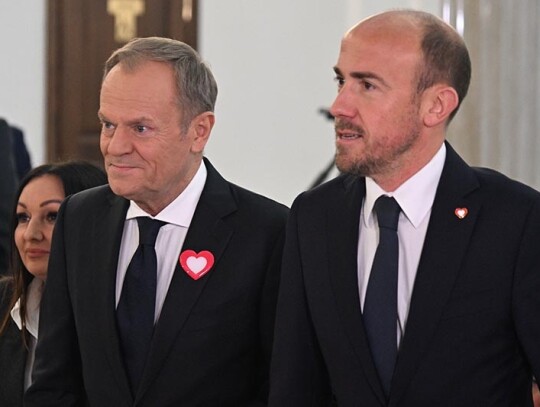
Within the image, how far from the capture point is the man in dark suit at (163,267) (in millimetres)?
2709

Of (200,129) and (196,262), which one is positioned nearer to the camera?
(196,262)

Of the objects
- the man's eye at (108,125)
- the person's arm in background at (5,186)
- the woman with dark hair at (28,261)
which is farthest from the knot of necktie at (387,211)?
the person's arm in background at (5,186)

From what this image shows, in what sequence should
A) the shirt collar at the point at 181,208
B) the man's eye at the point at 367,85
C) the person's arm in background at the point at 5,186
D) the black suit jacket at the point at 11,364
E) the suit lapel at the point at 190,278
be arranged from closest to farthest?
1. the man's eye at the point at 367,85
2. the suit lapel at the point at 190,278
3. the shirt collar at the point at 181,208
4. the black suit jacket at the point at 11,364
5. the person's arm in background at the point at 5,186

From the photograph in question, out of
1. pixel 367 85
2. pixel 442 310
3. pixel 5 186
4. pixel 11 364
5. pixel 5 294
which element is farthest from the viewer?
pixel 5 186

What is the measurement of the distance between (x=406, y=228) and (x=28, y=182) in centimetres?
117

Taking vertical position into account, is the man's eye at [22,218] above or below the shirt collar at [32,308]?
above

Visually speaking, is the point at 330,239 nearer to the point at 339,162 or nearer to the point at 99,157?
the point at 339,162

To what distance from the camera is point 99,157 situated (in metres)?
8.41

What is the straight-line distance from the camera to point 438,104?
2633 mm

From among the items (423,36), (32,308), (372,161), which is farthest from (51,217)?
(423,36)

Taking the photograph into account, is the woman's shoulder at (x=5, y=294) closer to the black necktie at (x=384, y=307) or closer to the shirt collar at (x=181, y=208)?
the shirt collar at (x=181, y=208)

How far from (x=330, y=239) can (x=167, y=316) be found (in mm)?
399

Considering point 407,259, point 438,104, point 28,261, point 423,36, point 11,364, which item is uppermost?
point 423,36

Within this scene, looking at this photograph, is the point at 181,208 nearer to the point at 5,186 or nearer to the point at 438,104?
the point at 438,104
